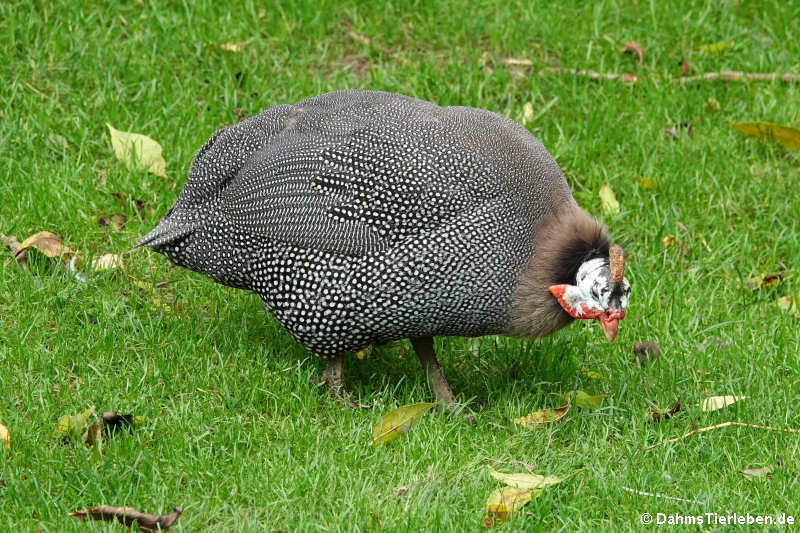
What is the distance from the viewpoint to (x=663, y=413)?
423cm

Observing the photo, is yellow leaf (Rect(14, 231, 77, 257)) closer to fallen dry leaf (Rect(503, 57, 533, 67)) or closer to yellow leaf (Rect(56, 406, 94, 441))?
yellow leaf (Rect(56, 406, 94, 441))

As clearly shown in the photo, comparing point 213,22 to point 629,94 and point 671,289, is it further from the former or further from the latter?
point 671,289

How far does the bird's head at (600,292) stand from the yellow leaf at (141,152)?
2.35 m

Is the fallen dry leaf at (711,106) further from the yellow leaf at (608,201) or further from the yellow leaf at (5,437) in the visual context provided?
the yellow leaf at (5,437)

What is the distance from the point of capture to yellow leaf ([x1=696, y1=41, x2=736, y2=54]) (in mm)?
6316

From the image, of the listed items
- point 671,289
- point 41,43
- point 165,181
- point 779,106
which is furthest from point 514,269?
point 41,43

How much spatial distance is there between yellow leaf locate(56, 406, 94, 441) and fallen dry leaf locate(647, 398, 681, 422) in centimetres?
213

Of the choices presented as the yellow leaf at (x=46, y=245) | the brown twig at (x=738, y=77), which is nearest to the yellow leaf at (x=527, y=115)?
the brown twig at (x=738, y=77)

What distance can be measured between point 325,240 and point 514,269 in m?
0.71

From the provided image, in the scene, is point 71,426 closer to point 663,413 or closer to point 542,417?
point 542,417

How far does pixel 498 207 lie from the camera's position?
4020mm

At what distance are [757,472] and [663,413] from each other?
473 mm

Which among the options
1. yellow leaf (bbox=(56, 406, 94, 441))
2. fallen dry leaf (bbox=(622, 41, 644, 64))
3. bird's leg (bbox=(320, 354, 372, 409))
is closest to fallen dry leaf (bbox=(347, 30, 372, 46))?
fallen dry leaf (bbox=(622, 41, 644, 64))

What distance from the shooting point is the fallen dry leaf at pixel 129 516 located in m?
3.40
